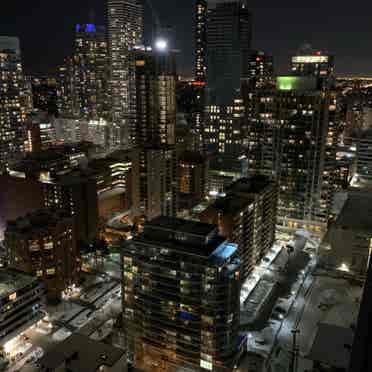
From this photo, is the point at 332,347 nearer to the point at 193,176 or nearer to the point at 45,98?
the point at 193,176

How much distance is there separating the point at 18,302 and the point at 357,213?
57.1 metres

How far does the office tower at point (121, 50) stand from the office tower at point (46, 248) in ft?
248

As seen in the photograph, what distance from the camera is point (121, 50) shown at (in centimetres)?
16600

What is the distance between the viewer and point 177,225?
137 feet

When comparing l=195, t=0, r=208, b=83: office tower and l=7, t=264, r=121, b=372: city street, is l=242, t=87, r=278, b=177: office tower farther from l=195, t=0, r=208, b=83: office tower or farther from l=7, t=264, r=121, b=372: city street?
l=195, t=0, r=208, b=83: office tower

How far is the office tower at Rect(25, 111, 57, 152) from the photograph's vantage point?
387 ft

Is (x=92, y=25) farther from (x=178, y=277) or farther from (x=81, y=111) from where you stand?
(x=178, y=277)

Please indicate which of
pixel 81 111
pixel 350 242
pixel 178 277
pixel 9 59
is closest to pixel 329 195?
pixel 350 242

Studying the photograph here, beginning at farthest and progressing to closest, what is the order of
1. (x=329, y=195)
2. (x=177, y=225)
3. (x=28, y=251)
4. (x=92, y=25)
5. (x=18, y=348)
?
1. (x=92, y=25)
2. (x=329, y=195)
3. (x=28, y=251)
4. (x=18, y=348)
5. (x=177, y=225)

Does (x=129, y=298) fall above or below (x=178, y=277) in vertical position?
below

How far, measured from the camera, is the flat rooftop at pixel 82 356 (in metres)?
31.0

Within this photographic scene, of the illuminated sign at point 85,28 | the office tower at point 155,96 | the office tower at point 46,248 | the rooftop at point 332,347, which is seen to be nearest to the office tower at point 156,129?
the office tower at point 155,96

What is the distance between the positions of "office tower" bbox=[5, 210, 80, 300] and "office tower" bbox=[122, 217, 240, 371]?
53.8 ft

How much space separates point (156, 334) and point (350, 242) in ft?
118
